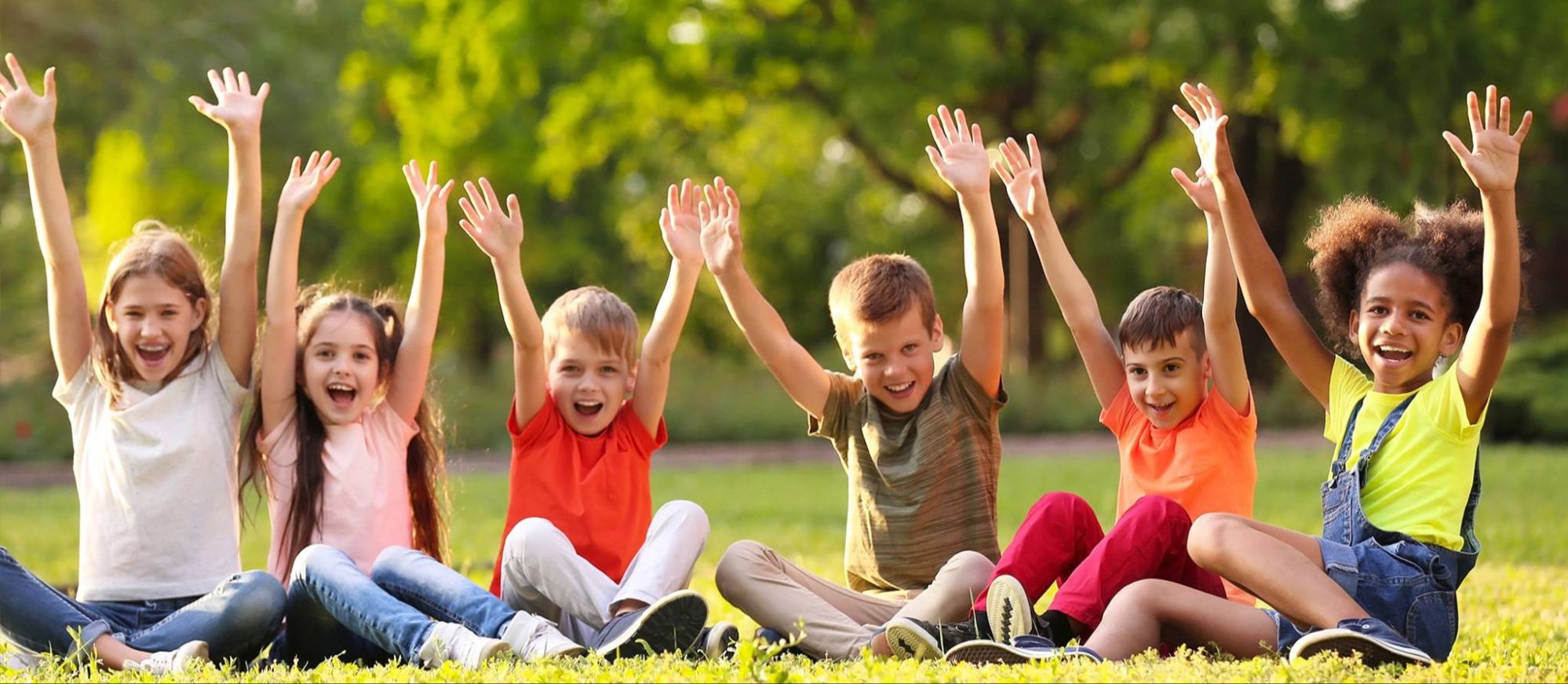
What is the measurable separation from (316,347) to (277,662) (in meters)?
1.05

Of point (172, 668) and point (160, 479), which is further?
point (160, 479)

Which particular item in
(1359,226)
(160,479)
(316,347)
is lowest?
(160,479)

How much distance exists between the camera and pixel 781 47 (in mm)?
19359

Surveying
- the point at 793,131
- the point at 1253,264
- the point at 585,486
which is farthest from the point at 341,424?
the point at 793,131

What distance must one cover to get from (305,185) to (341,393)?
26.6 inches

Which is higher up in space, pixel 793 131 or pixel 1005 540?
pixel 793 131

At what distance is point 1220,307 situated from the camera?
185 inches

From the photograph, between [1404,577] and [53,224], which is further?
[53,224]

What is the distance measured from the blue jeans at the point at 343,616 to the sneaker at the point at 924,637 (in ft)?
4.16

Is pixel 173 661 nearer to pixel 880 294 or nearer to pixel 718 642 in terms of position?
pixel 718 642

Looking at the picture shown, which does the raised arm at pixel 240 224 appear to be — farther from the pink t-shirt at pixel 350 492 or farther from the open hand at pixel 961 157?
the open hand at pixel 961 157

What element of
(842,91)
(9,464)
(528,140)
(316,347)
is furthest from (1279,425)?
(316,347)

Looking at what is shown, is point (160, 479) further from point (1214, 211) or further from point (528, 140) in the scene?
point (528, 140)

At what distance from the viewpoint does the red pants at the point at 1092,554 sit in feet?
14.3
